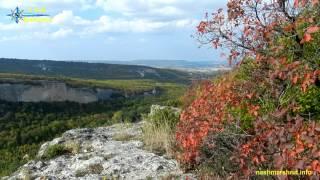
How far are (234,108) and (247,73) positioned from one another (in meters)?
0.62

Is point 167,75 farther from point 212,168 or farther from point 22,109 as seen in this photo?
point 212,168

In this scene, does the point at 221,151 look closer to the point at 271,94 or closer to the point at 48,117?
the point at 271,94

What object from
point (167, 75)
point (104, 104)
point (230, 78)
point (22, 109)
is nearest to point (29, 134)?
point (22, 109)

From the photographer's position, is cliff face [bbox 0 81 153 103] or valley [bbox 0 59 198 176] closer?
valley [bbox 0 59 198 176]

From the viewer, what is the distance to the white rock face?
9.65m

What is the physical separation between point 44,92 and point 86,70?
284 ft

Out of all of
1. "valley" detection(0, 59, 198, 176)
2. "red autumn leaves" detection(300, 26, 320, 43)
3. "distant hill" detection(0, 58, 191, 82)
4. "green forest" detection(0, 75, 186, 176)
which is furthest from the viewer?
"distant hill" detection(0, 58, 191, 82)

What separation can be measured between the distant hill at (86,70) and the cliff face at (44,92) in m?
53.8

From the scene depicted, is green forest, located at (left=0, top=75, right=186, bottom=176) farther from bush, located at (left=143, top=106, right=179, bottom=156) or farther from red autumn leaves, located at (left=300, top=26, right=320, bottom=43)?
red autumn leaves, located at (left=300, top=26, right=320, bottom=43)

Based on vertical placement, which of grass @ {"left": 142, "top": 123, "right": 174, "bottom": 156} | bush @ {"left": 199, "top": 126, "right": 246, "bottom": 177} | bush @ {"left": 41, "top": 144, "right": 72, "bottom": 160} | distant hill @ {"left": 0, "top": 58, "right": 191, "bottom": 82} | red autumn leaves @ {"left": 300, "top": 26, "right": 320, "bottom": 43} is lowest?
distant hill @ {"left": 0, "top": 58, "right": 191, "bottom": 82}

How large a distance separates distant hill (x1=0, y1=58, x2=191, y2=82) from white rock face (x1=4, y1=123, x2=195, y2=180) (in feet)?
416

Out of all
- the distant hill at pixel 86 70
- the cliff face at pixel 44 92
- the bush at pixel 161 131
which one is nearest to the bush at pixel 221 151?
the bush at pixel 161 131

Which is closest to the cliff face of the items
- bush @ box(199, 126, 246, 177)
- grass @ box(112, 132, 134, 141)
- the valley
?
the valley

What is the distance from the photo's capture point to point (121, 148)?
1198 centimetres
